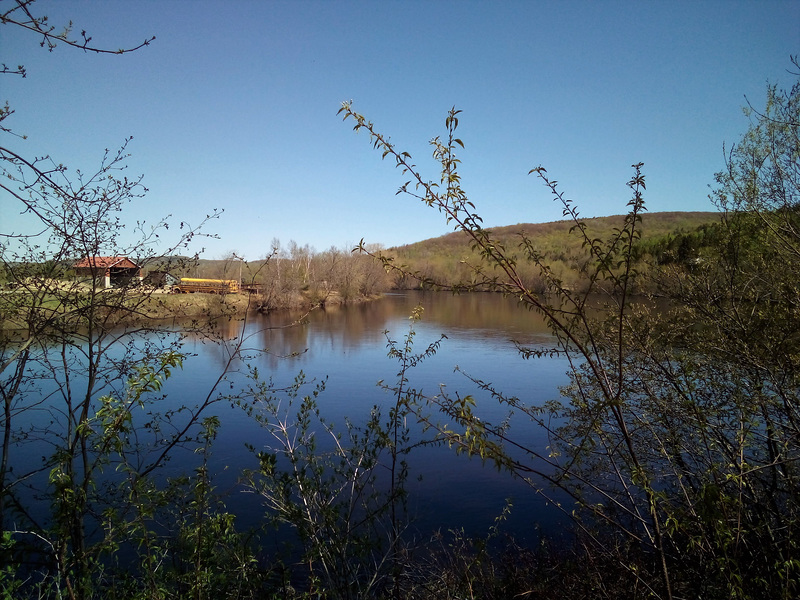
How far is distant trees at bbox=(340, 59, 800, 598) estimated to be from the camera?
5.74ft

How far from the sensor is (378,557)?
16.9ft

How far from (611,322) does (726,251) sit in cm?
106

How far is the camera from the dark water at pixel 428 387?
22.4ft

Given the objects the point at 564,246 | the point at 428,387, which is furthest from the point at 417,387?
the point at 564,246

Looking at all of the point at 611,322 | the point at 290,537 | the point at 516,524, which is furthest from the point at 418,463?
the point at 611,322

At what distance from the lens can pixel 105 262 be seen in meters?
3.30

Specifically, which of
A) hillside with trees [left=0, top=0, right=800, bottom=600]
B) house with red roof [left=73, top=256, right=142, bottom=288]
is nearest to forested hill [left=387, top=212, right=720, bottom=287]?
hillside with trees [left=0, top=0, right=800, bottom=600]

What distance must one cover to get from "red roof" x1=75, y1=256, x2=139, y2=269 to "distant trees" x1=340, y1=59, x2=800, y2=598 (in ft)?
7.15

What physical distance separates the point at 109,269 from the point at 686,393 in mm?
3700

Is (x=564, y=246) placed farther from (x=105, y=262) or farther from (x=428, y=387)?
(x=428, y=387)

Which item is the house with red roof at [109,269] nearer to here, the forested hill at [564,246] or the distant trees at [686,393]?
the forested hill at [564,246]

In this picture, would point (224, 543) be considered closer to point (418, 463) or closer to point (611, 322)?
point (611, 322)

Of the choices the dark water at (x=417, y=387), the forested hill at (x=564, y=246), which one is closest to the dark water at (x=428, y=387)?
the dark water at (x=417, y=387)

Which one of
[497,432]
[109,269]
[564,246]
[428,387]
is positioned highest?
[564,246]
